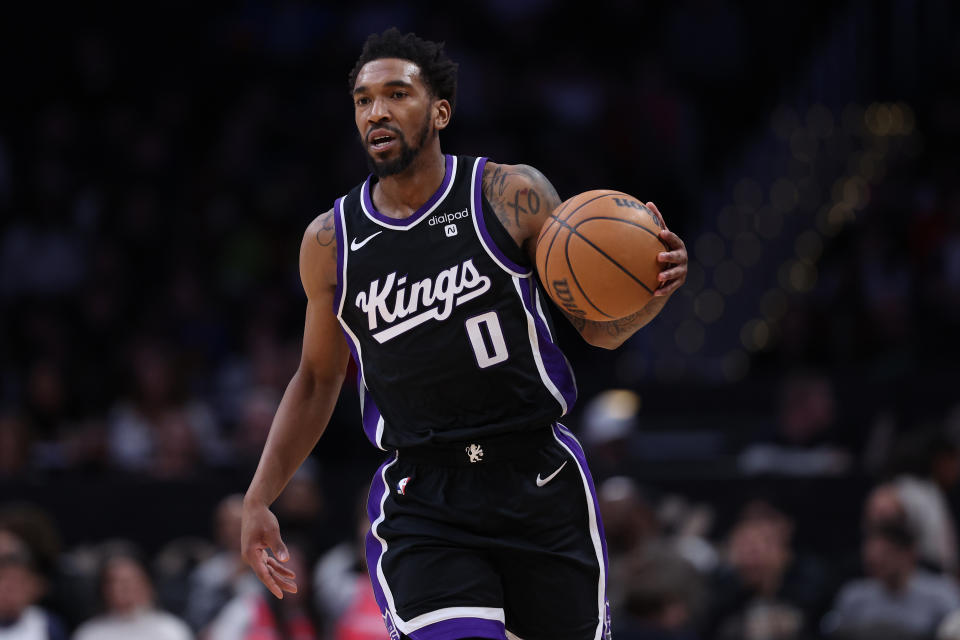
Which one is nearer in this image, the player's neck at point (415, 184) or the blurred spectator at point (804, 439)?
the player's neck at point (415, 184)

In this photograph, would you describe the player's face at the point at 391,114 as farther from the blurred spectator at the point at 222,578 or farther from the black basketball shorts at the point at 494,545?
the blurred spectator at the point at 222,578

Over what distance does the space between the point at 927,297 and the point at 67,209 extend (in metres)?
7.91

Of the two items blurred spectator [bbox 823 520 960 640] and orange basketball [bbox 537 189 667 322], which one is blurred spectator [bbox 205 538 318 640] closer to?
blurred spectator [bbox 823 520 960 640]

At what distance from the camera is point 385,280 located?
419cm

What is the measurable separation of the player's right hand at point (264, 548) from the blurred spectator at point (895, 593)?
4.00 metres

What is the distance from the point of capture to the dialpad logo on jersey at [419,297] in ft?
13.5

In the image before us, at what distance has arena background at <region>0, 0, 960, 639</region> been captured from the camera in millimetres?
9945

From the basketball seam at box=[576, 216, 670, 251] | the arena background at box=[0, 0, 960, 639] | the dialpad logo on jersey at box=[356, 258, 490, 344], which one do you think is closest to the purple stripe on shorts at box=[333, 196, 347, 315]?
the dialpad logo on jersey at box=[356, 258, 490, 344]

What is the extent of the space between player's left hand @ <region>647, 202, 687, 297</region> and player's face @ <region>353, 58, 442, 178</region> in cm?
80

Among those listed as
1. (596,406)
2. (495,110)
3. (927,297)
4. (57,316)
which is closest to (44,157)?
(57,316)

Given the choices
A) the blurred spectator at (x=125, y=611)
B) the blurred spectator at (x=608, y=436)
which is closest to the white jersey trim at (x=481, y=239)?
the blurred spectator at (x=125, y=611)

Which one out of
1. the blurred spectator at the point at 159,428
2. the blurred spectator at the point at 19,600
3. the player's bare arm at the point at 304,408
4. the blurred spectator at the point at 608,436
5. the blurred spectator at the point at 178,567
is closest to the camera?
the player's bare arm at the point at 304,408

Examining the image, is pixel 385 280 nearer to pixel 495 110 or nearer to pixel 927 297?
pixel 927 297

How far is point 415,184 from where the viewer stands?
427 centimetres
